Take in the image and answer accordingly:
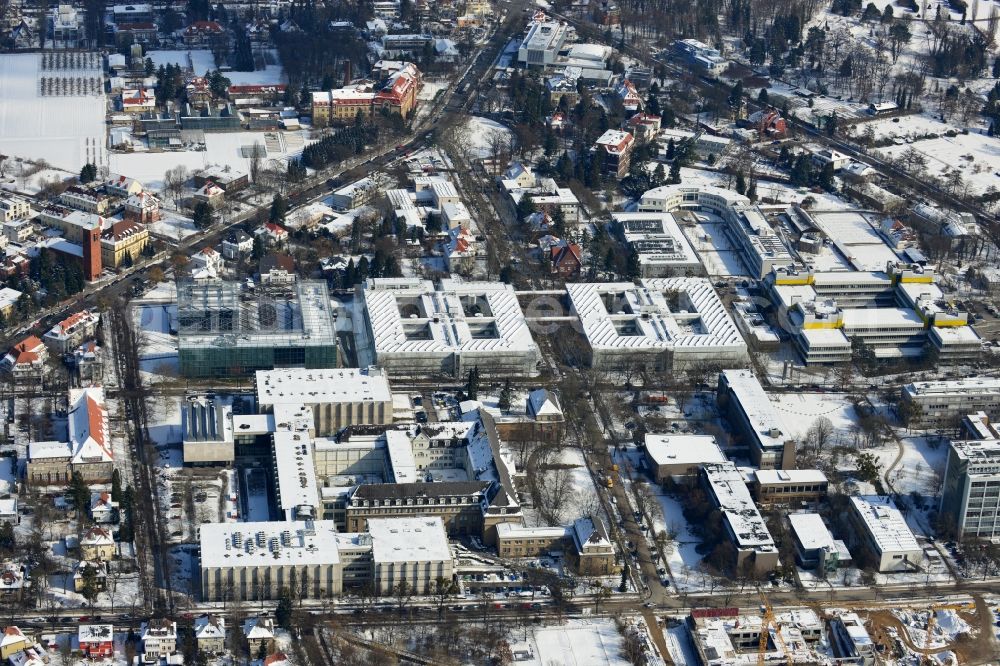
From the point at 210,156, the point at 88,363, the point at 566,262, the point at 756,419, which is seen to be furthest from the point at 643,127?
the point at 88,363

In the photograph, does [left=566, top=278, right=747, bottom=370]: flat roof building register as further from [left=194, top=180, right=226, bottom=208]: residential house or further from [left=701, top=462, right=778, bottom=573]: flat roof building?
[left=194, top=180, right=226, bottom=208]: residential house

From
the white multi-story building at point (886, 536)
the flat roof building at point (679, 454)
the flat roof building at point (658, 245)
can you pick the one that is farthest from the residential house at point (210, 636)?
the flat roof building at point (658, 245)

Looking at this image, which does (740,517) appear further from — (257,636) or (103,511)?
(103,511)

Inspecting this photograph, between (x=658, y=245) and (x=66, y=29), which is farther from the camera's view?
(x=66, y=29)

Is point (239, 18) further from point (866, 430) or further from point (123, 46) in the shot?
point (866, 430)

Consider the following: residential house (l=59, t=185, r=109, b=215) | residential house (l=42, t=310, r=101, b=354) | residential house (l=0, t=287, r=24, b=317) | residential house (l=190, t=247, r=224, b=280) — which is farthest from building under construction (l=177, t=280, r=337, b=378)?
residential house (l=59, t=185, r=109, b=215)
